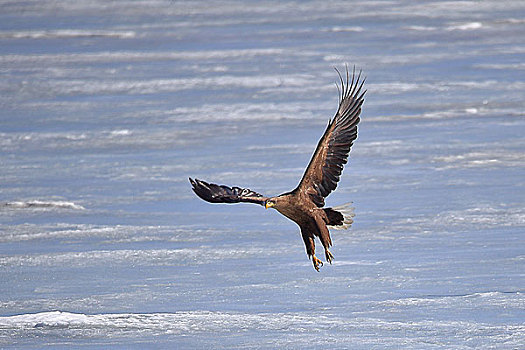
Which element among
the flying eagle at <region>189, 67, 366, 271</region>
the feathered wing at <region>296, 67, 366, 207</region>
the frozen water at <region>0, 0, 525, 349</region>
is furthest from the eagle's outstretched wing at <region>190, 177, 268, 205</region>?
the frozen water at <region>0, 0, 525, 349</region>

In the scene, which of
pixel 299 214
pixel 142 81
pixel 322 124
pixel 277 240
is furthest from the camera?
pixel 142 81

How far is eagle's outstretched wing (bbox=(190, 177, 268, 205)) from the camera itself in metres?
5.17

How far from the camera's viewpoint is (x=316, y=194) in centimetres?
543

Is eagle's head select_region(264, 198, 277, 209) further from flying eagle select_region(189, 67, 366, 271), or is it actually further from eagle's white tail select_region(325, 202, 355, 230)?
eagle's white tail select_region(325, 202, 355, 230)

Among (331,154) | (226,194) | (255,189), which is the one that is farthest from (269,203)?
(255,189)

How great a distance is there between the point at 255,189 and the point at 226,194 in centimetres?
201

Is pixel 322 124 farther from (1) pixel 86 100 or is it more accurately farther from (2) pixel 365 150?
(1) pixel 86 100

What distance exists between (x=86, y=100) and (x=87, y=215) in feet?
14.3

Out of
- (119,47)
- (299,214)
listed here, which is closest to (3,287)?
(299,214)

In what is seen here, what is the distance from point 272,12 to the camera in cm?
1812

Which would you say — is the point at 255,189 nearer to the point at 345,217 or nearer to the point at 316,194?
the point at 345,217

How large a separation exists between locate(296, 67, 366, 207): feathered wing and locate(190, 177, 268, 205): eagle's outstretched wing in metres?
0.25

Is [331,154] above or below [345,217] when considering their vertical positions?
above

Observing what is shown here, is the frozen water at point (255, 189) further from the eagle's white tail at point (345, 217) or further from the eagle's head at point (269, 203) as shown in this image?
the eagle's head at point (269, 203)
